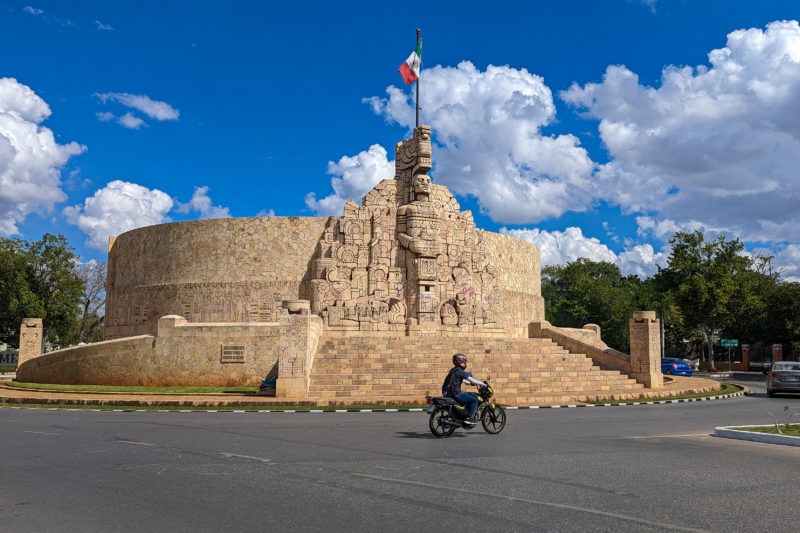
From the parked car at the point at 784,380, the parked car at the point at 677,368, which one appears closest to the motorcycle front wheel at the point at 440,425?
the parked car at the point at 784,380

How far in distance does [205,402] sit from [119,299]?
1781cm

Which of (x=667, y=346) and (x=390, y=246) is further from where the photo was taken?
(x=667, y=346)

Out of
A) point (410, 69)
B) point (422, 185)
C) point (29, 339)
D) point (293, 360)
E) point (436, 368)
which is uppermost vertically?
point (410, 69)

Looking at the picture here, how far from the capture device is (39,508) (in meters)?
5.88

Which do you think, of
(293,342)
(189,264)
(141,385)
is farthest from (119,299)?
(293,342)

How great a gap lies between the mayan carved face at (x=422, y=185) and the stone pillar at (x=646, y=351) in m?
9.82

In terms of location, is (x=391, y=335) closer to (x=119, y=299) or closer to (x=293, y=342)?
(x=293, y=342)

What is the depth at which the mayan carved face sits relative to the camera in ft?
89.2

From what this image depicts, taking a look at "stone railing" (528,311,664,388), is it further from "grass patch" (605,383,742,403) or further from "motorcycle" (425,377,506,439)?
"motorcycle" (425,377,506,439)

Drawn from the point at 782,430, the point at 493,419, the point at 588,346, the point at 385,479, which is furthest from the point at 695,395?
the point at 385,479

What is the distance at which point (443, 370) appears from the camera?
68.1 ft

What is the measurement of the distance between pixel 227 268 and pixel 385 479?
22.6 meters

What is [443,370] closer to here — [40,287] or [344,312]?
[344,312]

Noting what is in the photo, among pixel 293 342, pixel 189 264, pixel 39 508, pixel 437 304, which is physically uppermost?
pixel 189 264
